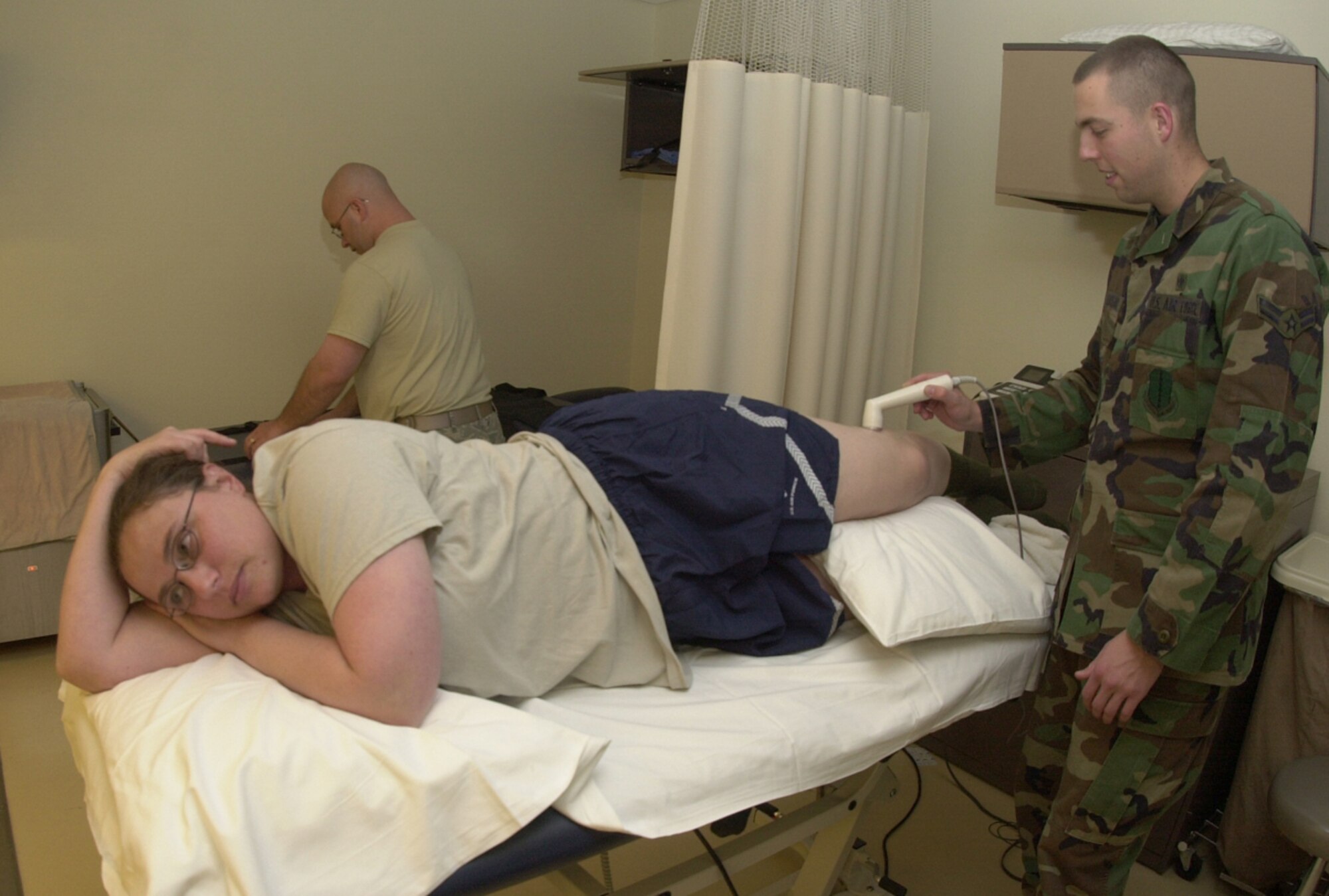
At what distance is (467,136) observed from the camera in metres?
3.61

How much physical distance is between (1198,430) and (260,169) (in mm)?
2883

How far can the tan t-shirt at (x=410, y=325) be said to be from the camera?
8.46 feet

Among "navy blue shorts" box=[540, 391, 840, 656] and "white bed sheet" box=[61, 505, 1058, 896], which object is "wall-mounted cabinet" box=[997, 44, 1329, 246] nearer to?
"navy blue shorts" box=[540, 391, 840, 656]

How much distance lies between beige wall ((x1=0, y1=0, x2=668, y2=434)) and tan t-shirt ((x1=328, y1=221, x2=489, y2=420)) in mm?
745

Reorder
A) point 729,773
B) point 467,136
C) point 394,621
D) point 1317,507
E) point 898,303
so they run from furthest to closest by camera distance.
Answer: point 467,136
point 898,303
point 1317,507
point 729,773
point 394,621

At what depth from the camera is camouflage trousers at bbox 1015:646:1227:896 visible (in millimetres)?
1448

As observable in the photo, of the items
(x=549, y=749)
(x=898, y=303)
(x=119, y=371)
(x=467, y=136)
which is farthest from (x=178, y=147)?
(x=549, y=749)

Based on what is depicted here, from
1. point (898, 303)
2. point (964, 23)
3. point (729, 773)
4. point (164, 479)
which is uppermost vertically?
point (964, 23)

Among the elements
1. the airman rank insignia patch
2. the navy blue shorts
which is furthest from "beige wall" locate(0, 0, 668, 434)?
the airman rank insignia patch

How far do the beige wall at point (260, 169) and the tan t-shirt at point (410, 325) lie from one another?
29.3 inches

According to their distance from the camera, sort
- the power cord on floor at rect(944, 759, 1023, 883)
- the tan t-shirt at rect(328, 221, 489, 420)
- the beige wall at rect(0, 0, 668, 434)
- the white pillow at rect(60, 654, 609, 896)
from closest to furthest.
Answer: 1. the white pillow at rect(60, 654, 609, 896)
2. the power cord on floor at rect(944, 759, 1023, 883)
3. the tan t-shirt at rect(328, 221, 489, 420)
4. the beige wall at rect(0, 0, 668, 434)

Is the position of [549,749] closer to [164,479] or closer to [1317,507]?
[164,479]

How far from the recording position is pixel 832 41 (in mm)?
2088

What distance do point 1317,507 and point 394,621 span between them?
1.99 m
